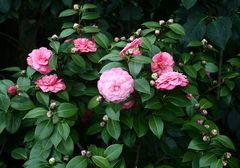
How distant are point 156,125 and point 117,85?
9.7 inches

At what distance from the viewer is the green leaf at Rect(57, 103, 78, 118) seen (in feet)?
5.55

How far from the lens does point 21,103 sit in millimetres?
1819

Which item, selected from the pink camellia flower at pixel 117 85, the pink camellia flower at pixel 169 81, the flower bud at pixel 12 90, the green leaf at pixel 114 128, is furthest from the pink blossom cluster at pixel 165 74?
the flower bud at pixel 12 90

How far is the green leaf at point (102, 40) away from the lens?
191cm

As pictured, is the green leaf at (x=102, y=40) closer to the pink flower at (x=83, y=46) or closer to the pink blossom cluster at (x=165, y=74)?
the pink flower at (x=83, y=46)

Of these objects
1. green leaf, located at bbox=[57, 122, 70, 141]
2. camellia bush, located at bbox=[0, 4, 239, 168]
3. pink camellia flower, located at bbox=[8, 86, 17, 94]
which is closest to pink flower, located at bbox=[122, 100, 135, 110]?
camellia bush, located at bbox=[0, 4, 239, 168]

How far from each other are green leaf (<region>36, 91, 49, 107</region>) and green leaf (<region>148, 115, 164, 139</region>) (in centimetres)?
41

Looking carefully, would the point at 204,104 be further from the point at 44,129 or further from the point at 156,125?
the point at 44,129

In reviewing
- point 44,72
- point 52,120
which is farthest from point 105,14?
point 52,120

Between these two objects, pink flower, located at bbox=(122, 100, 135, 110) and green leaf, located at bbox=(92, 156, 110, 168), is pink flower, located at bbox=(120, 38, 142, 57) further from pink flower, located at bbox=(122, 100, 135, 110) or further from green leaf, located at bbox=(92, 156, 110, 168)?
green leaf, located at bbox=(92, 156, 110, 168)

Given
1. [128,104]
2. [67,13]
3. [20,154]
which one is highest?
[67,13]

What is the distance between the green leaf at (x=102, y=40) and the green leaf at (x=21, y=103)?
14.9 inches

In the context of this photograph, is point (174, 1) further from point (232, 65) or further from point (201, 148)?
point (201, 148)

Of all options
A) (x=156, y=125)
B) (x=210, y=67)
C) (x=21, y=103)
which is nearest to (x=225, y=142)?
(x=156, y=125)
